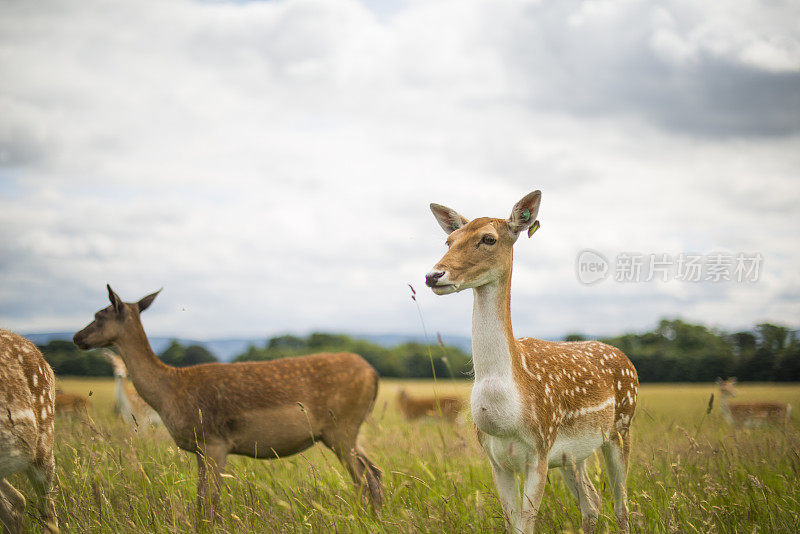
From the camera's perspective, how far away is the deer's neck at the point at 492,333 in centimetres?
367

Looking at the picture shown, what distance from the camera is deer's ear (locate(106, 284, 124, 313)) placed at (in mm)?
5793

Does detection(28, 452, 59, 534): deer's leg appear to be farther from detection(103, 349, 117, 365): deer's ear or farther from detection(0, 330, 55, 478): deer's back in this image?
detection(103, 349, 117, 365): deer's ear

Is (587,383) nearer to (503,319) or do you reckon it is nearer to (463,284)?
(503,319)

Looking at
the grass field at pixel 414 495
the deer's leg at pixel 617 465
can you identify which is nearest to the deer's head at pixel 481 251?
the grass field at pixel 414 495

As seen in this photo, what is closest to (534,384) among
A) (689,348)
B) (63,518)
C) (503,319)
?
(503,319)

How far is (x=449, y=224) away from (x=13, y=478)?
5.33 metres

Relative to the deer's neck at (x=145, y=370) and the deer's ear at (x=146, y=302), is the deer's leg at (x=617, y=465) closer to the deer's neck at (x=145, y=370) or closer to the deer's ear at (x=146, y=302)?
the deer's neck at (x=145, y=370)

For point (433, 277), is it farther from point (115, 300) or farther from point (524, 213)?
point (115, 300)

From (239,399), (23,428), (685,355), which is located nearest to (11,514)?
(23,428)

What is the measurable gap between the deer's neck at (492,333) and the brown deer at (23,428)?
3.48 meters

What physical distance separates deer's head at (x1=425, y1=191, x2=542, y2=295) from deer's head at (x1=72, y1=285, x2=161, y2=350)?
12.8 feet

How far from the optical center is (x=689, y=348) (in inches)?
980

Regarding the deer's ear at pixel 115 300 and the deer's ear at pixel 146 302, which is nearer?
the deer's ear at pixel 115 300

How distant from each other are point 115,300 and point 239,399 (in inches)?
66.4
